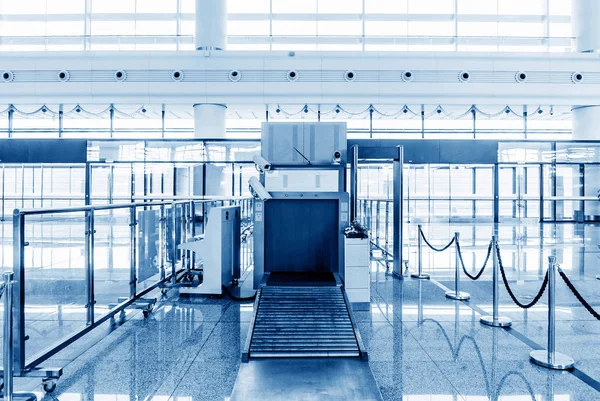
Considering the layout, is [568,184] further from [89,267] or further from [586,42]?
[89,267]

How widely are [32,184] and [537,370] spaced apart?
1788 centimetres

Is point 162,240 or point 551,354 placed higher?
point 162,240

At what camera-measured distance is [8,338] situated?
2904mm

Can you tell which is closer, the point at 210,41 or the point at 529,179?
the point at 210,41

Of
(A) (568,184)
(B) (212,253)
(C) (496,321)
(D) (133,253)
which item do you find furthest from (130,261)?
(A) (568,184)

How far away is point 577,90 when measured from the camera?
1415 cm

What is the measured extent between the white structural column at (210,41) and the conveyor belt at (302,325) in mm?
9826

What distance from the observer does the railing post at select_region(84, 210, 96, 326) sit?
422 cm

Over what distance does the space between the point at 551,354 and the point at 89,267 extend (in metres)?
4.38

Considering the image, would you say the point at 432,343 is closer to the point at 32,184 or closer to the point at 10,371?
the point at 10,371

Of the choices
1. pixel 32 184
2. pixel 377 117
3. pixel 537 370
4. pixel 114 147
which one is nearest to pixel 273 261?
pixel 537 370

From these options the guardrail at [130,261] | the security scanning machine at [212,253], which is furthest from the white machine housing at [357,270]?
the guardrail at [130,261]

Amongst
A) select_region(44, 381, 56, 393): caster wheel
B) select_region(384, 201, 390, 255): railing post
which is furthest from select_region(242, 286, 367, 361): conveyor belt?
select_region(384, 201, 390, 255): railing post

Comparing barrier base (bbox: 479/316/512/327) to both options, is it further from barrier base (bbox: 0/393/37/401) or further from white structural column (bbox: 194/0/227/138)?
white structural column (bbox: 194/0/227/138)
